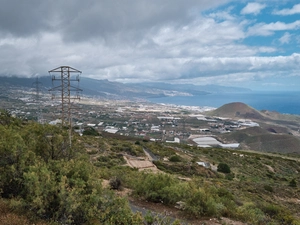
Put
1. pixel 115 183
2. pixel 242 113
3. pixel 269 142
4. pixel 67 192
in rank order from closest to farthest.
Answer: pixel 67 192 → pixel 115 183 → pixel 269 142 → pixel 242 113

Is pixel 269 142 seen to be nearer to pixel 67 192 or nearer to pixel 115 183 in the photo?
pixel 115 183

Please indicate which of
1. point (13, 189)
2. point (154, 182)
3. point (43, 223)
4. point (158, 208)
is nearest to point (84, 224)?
point (43, 223)

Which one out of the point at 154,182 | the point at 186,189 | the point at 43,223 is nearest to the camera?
the point at 43,223

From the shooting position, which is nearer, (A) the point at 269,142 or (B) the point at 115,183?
(B) the point at 115,183

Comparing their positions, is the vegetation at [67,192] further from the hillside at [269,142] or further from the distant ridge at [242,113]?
the distant ridge at [242,113]

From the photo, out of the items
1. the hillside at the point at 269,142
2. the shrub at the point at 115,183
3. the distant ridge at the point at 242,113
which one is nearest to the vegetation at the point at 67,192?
the shrub at the point at 115,183

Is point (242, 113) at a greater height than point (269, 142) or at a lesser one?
greater

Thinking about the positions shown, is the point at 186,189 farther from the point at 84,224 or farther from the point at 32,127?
the point at 32,127

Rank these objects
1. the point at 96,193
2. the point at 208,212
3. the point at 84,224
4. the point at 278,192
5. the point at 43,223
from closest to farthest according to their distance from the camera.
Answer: the point at 43,223
the point at 84,224
the point at 96,193
the point at 208,212
the point at 278,192

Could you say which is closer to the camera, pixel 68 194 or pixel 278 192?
pixel 68 194

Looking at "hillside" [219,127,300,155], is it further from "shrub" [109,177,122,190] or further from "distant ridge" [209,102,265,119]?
"distant ridge" [209,102,265,119]

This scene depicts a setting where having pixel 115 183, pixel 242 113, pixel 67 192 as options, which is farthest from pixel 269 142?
pixel 242 113
